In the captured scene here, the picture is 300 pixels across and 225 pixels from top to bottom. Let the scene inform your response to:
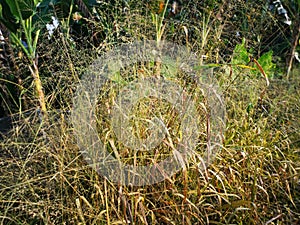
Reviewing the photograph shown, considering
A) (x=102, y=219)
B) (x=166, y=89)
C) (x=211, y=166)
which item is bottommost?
(x=102, y=219)

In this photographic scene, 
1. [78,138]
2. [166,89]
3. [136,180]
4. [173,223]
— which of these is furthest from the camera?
[166,89]

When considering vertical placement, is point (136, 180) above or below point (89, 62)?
below

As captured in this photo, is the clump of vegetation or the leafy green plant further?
the leafy green plant

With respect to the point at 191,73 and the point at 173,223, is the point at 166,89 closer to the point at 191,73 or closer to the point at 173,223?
the point at 191,73

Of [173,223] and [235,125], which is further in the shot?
[235,125]

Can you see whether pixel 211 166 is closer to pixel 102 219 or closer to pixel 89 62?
pixel 102 219

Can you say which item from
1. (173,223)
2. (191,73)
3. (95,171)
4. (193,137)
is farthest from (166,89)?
(173,223)

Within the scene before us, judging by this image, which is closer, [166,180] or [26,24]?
[166,180]

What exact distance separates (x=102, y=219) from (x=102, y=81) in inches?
26.8

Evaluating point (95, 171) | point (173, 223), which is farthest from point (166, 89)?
point (173, 223)

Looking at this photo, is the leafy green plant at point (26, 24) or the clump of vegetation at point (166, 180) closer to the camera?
the clump of vegetation at point (166, 180)

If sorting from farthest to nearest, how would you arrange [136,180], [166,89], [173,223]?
[166,89] < [136,180] < [173,223]

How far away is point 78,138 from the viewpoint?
5.32ft

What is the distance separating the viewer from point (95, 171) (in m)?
1.50
